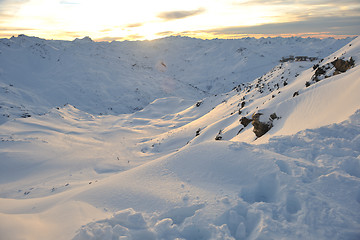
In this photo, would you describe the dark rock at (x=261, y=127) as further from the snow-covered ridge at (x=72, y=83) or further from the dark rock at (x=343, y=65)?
the snow-covered ridge at (x=72, y=83)

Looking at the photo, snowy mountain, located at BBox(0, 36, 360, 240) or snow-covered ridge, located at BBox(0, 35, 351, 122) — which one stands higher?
snow-covered ridge, located at BBox(0, 35, 351, 122)

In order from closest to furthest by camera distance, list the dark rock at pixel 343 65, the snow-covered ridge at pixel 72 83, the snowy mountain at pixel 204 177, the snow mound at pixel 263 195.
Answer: the snow mound at pixel 263 195 → the snowy mountain at pixel 204 177 → the dark rock at pixel 343 65 → the snow-covered ridge at pixel 72 83

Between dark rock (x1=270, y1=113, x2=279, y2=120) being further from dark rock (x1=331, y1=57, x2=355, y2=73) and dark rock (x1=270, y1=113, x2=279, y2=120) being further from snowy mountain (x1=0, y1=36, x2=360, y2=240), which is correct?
dark rock (x1=331, y1=57, x2=355, y2=73)

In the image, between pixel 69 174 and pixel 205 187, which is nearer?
pixel 205 187

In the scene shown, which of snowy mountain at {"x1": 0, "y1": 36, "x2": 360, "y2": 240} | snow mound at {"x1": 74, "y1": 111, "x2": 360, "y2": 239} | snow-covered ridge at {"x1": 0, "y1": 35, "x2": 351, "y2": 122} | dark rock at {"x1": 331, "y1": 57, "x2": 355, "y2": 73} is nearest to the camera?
snow mound at {"x1": 74, "y1": 111, "x2": 360, "y2": 239}

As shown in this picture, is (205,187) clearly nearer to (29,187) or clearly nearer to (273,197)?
(273,197)

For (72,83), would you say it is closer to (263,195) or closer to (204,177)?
(204,177)

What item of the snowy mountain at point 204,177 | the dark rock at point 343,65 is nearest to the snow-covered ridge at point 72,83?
the snowy mountain at point 204,177

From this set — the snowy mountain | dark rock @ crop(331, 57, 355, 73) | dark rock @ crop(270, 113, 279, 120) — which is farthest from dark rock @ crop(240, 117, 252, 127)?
dark rock @ crop(331, 57, 355, 73)

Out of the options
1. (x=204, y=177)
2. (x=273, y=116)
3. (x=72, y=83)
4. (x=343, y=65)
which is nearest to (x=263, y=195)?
(x=204, y=177)

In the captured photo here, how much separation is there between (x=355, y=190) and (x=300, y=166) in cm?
79

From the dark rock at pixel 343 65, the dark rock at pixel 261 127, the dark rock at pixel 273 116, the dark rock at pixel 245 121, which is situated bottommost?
the dark rock at pixel 245 121

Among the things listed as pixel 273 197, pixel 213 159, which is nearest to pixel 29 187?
pixel 213 159

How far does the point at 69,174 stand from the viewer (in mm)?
9500
